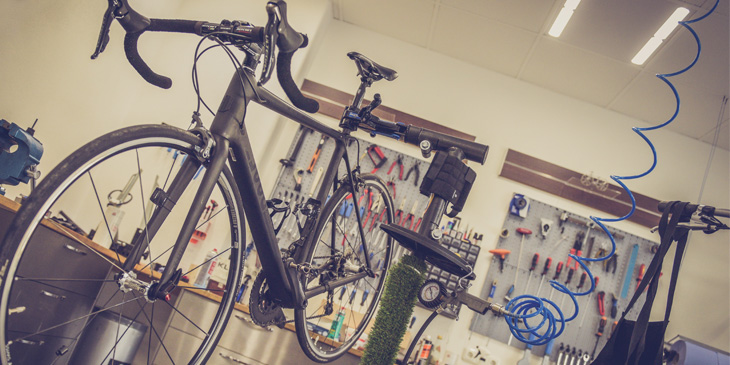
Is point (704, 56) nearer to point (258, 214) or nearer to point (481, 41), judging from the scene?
point (481, 41)

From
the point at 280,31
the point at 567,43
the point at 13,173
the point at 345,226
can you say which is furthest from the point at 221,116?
the point at 567,43

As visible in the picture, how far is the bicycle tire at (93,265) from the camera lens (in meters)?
0.76

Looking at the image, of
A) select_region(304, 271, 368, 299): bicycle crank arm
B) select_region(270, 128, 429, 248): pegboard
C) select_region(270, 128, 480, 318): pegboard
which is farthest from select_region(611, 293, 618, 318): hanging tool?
select_region(304, 271, 368, 299): bicycle crank arm

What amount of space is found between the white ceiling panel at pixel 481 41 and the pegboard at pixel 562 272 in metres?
1.23

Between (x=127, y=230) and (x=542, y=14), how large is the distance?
3.38 m

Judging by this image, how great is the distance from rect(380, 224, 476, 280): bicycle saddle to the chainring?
1.62ft

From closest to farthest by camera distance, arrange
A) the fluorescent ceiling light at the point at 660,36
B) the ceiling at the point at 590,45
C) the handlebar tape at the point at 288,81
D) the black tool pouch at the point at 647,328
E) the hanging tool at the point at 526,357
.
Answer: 1. the handlebar tape at the point at 288,81
2. the black tool pouch at the point at 647,328
3. the fluorescent ceiling light at the point at 660,36
4. the ceiling at the point at 590,45
5. the hanging tool at the point at 526,357

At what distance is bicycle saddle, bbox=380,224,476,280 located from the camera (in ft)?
4.20

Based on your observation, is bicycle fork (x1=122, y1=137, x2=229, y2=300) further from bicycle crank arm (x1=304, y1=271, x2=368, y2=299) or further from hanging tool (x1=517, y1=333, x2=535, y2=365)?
hanging tool (x1=517, y1=333, x2=535, y2=365)

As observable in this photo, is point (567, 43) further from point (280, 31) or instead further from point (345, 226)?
point (280, 31)

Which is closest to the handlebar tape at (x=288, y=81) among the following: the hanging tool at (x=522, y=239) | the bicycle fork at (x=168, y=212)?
the bicycle fork at (x=168, y=212)

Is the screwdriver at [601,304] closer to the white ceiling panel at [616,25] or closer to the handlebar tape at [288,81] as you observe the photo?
the white ceiling panel at [616,25]

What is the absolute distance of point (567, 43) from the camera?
124 inches

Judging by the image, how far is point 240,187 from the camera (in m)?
1.26
